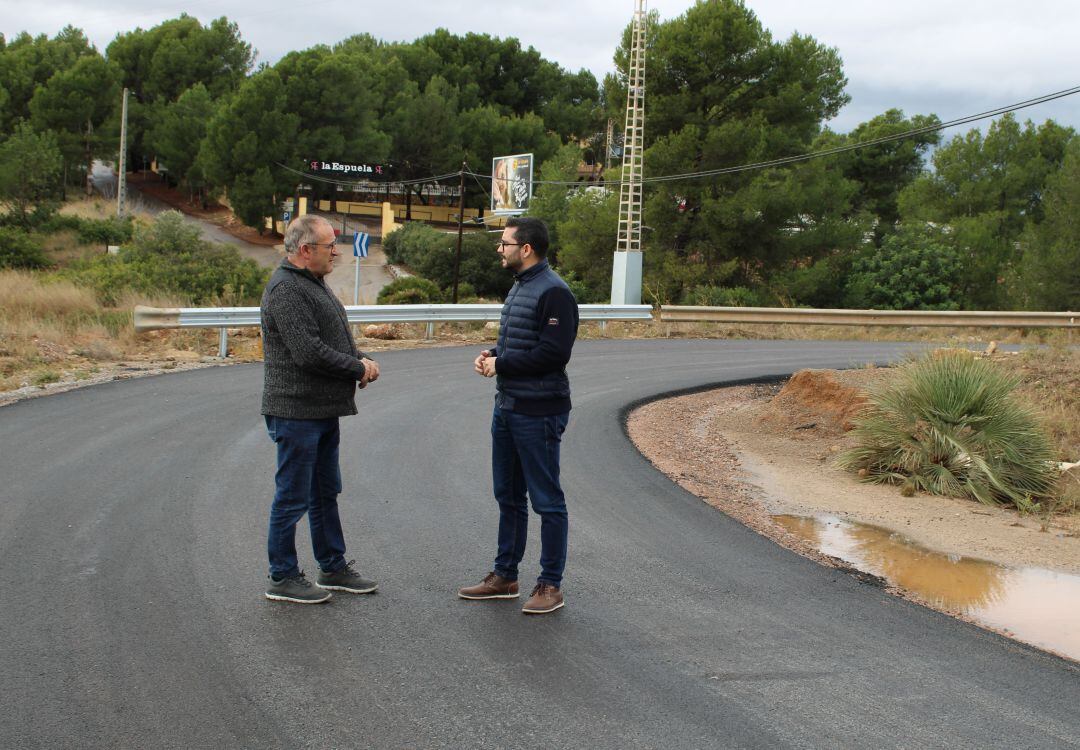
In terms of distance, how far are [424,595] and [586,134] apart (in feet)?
307

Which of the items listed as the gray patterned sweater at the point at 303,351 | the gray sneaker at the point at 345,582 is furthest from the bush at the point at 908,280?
the gray patterned sweater at the point at 303,351

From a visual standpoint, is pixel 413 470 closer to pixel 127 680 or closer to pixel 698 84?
pixel 127 680

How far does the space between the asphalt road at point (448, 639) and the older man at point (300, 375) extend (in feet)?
1.07

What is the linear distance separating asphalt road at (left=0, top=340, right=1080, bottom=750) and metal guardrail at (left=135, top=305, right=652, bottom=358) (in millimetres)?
7424

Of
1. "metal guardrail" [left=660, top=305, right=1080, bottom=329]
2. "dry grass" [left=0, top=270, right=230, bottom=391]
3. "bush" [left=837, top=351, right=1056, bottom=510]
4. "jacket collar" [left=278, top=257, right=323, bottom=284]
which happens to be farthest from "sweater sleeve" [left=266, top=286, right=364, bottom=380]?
"metal guardrail" [left=660, top=305, right=1080, bottom=329]

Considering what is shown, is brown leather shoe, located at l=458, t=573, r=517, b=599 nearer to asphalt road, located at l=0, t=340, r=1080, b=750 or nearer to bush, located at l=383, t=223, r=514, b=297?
asphalt road, located at l=0, t=340, r=1080, b=750

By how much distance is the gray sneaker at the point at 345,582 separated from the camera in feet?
17.8

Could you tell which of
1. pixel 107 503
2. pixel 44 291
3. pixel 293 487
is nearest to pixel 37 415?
pixel 107 503

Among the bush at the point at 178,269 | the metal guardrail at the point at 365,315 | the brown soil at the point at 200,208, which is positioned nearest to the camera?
the metal guardrail at the point at 365,315

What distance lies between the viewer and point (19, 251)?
5153 cm

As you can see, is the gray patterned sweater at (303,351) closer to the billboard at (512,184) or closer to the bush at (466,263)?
the billboard at (512,184)

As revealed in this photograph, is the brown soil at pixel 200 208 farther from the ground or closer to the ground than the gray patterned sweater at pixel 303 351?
farther from the ground

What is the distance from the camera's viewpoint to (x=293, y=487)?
518 centimetres

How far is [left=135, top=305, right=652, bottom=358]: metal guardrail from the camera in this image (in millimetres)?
15617
